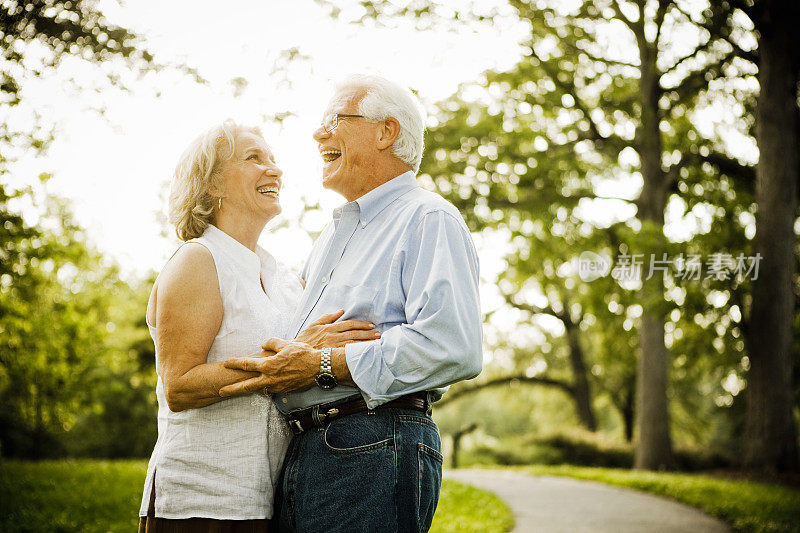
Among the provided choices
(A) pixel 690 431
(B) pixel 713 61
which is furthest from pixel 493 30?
(A) pixel 690 431

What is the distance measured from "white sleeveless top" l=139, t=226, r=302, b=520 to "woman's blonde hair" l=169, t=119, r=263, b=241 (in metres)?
0.13

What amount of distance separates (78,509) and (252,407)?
6.07 meters

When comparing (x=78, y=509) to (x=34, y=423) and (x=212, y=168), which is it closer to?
(x=212, y=168)

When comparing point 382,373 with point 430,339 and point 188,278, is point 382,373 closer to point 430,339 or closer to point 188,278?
point 430,339

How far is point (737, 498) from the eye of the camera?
8.29 m

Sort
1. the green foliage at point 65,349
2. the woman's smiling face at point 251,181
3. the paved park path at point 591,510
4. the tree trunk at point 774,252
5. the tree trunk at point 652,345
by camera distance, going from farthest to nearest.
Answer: the tree trunk at point 652,345
the tree trunk at point 774,252
the green foliage at point 65,349
the paved park path at point 591,510
the woman's smiling face at point 251,181

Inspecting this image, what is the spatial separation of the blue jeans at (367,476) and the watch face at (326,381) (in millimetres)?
133

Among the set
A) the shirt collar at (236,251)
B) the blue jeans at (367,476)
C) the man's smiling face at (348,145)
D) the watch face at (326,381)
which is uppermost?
the man's smiling face at (348,145)

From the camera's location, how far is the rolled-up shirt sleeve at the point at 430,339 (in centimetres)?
203

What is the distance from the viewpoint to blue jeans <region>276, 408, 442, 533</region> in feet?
6.98
